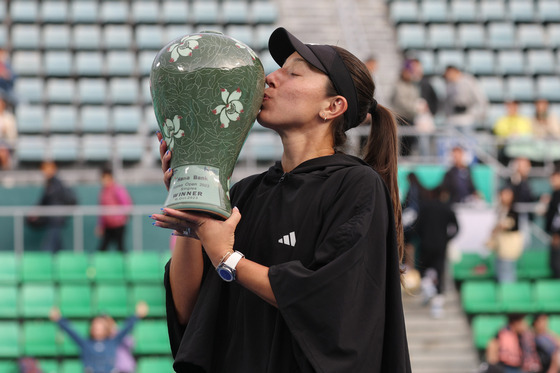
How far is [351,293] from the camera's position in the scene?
2.38 m

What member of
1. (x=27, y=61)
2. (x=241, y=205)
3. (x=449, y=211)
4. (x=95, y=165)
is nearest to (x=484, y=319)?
(x=449, y=211)

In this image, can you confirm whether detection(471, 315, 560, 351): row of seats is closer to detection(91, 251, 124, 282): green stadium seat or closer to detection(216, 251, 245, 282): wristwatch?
detection(91, 251, 124, 282): green stadium seat

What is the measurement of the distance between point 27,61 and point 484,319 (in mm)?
7912

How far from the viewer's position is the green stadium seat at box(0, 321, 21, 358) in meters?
9.12

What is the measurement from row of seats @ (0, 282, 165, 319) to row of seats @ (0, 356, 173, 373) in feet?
2.21

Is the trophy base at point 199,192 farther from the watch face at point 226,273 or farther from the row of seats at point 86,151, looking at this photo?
the row of seats at point 86,151

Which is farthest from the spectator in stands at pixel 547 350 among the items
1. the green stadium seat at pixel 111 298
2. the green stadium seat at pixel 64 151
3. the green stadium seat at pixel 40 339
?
the green stadium seat at pixel 64 151

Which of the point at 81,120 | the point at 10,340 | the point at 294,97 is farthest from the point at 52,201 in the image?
the point at 294,97

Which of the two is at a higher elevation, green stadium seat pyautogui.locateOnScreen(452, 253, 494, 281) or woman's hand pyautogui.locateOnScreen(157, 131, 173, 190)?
woman's hand pyautogui.locateOnScreen(157, 131, 173, 190)

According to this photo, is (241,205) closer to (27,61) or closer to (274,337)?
(274,337)

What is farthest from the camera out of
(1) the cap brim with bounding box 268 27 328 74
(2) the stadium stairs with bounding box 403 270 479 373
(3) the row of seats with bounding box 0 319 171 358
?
(3) the row of seats with bounding box 0 319 171 358

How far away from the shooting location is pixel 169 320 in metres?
2.74

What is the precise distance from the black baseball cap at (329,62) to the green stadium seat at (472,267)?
26.0ft

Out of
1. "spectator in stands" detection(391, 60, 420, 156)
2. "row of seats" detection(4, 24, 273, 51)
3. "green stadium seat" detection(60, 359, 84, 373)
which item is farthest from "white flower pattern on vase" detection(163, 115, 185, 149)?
"row of seats" detection(4, 24, 273, 51)
